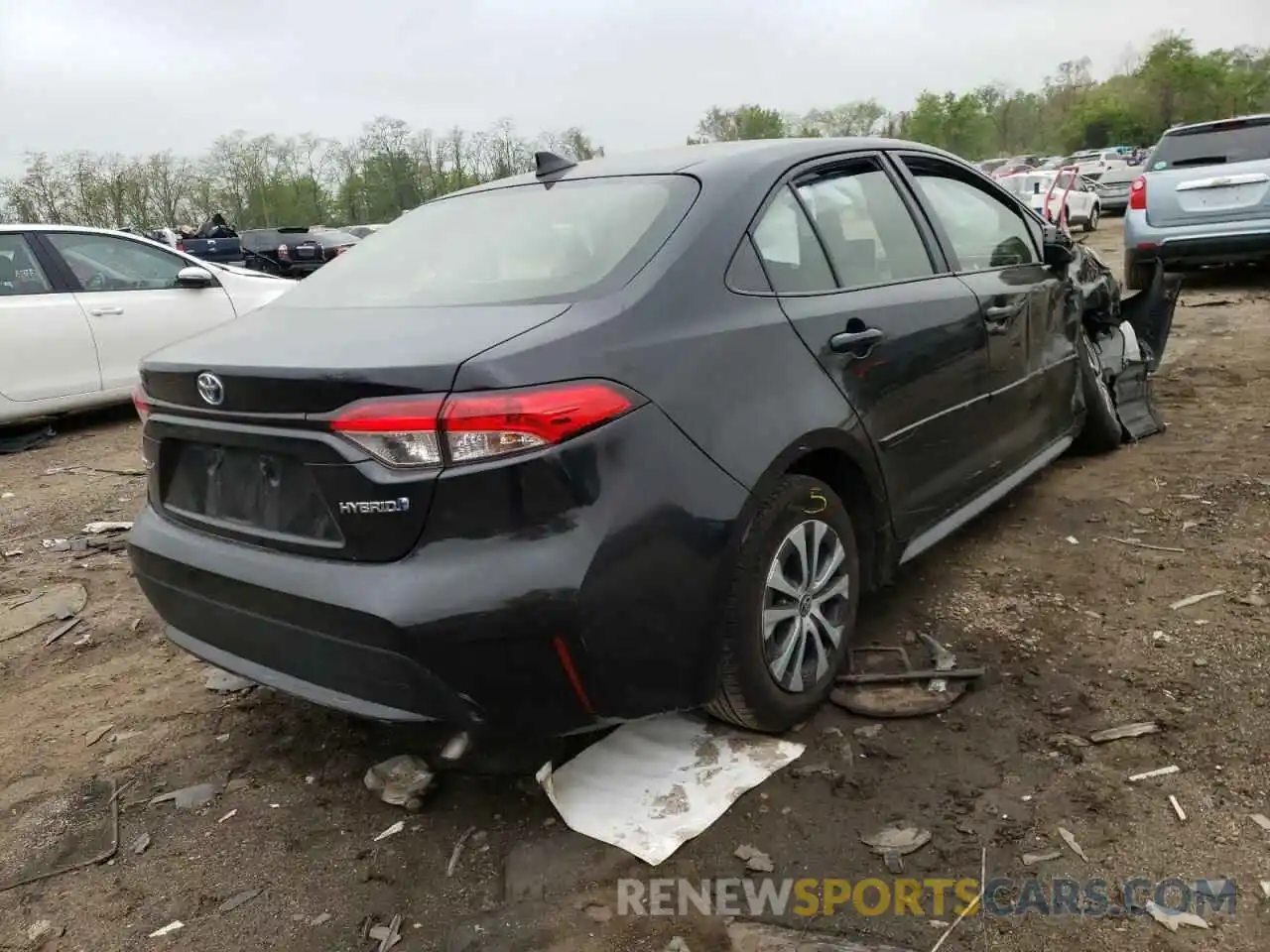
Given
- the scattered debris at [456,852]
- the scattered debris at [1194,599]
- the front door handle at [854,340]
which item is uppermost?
the front door handle at [854,340]

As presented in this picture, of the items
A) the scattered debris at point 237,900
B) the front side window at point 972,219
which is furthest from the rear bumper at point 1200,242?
the scattered debris at point 237,900

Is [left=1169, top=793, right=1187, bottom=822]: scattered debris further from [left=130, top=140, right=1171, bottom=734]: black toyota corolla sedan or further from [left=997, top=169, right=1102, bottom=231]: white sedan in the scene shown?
[left=997, top=169, right=1102, bottom=231]: white sedan

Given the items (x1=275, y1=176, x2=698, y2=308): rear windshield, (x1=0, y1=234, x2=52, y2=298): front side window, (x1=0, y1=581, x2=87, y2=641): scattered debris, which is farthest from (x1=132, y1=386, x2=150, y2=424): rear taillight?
(x1=0, y1=234, x2=52, y2=298): front side window

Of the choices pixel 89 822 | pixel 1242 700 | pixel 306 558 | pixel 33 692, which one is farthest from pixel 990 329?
pixel 33 692

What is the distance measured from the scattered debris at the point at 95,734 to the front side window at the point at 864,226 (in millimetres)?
2669

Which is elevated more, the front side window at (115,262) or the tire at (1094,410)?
the front side window at (115,262)

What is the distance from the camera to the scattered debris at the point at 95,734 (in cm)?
304

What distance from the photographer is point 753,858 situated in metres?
2.30

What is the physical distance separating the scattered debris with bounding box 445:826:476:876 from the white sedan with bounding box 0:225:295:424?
5.01 m

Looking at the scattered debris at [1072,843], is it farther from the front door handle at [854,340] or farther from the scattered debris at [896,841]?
the front door handle at [854,340]

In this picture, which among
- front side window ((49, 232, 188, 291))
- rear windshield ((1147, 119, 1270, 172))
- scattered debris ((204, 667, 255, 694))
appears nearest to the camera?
scattered debris ((204, 667, 255, 694))

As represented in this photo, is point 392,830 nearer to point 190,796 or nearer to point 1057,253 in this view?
point 190,796

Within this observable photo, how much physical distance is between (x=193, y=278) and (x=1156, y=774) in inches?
288

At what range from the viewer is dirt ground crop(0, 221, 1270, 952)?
218 cm
